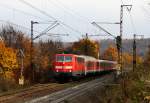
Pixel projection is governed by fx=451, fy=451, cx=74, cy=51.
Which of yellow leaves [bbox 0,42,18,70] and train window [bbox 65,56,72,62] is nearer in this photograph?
train window [bbox 65,56,72,62]

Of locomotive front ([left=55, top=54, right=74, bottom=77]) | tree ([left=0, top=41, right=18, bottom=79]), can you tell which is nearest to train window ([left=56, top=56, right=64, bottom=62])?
locomotive front ([left=55, top=54, right=74, bottom=77])

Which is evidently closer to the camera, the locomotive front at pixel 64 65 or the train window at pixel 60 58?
Answer: the locomotive front at pixel 64 65

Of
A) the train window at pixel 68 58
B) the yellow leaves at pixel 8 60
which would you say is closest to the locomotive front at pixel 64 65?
the train window at pixel 68 58

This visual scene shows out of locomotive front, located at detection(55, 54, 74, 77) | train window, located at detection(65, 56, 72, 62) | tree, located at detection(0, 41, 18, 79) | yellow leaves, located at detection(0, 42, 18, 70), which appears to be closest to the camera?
locomotive front, located at detection(55, 54, 74, 77)

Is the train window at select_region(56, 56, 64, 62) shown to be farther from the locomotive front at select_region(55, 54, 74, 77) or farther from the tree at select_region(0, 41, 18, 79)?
Answer: the tree at select_region(0, 41, 18, 79)

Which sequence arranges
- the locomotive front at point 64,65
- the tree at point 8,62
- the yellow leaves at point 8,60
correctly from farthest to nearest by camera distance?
the yellow leaves at point 8,60 → the tree at point 8,62 → the locomotive front at point 64,65

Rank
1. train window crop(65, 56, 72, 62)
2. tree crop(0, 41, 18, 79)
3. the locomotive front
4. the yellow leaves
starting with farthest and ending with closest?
1. the yellow leaves
2. tree crop(0, 41, 18, 79)
3. train window crop(65, 56, 72, 62)
4. the locomotive front

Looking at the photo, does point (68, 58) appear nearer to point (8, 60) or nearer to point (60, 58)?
point (60, 58)

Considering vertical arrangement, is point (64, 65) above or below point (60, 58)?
below

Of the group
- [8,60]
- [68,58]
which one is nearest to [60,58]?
[68,58]

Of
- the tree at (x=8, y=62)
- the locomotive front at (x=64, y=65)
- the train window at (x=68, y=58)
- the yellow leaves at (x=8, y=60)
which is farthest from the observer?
the yellow leaves at (x=8, y=60)

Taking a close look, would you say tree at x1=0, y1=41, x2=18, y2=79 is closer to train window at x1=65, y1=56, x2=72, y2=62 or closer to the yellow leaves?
the yellow leaves

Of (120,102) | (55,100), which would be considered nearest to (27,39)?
(55,100)

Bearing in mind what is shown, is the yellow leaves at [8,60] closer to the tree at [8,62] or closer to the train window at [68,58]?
the tree at [8,62]
